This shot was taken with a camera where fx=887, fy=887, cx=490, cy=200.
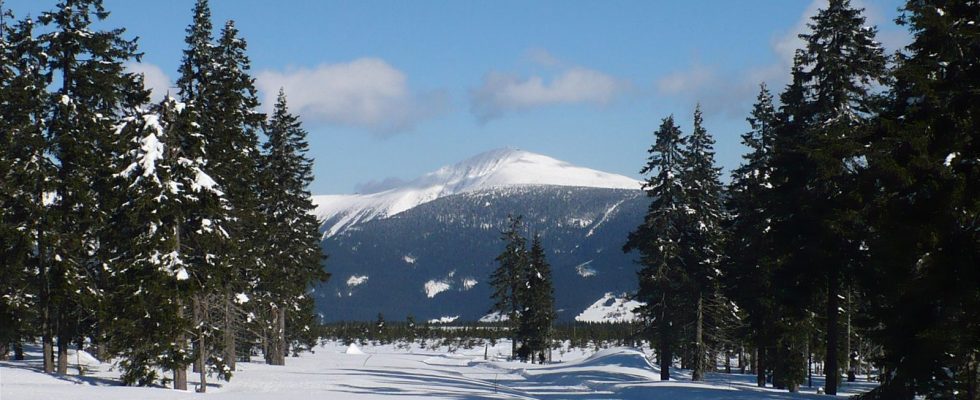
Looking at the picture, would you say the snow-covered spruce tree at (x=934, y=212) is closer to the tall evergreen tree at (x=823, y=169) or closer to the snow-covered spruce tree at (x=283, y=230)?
the tall evergreen tree at (x=823, y=169)

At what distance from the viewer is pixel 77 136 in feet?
113

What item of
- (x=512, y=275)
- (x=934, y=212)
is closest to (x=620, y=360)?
(x=512, y=275)

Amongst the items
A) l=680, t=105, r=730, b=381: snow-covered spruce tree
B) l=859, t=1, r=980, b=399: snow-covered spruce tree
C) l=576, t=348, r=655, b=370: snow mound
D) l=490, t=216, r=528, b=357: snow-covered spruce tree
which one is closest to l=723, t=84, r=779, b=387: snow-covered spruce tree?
l=680, t=105, r=730, b=381: snow-covered spruce tree

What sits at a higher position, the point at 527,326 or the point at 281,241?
the point at 281,241

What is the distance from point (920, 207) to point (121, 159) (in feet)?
89.2

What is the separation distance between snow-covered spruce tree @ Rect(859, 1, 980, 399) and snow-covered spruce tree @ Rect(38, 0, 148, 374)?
88.3ft

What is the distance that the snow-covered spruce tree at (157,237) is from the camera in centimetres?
3148

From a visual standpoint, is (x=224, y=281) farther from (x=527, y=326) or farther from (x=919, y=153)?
(x=527, y=326)

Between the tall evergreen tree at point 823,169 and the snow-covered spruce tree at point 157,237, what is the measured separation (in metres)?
21.1

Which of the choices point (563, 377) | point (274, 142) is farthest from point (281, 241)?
point (563, 377)

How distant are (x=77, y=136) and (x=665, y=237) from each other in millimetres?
30989

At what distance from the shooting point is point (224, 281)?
35750mm

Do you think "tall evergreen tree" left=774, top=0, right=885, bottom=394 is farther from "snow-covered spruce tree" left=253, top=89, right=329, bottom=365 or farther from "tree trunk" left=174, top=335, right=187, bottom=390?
"snow-covered spruce tree" left=253, top=89, right=329, bottom=365

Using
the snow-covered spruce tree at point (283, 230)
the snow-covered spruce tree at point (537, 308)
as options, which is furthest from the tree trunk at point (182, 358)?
the snow-covered spruce tree at point (537, 308)
